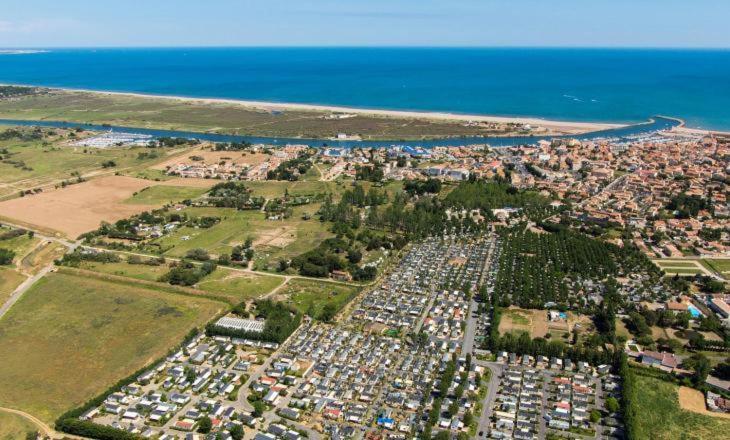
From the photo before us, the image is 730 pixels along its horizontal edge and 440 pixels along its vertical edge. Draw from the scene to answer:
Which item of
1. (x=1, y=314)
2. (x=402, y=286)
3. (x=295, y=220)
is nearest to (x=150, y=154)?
(x=295, y=220)

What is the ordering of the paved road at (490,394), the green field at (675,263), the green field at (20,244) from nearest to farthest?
the paved road at (490,394) → the green field at (675,263) → the green field at (20,244)

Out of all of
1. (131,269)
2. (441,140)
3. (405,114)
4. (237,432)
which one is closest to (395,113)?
(405,114)

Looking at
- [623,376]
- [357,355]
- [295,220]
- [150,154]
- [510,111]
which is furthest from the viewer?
[510,111]

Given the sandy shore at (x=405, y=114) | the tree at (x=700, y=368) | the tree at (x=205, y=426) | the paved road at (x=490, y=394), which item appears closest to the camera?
the tree at (x=205, y=426)

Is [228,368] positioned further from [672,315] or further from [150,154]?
[150,154]

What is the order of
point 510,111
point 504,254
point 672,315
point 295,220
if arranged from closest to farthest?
1. point 672,315
2. point 504,254
3. point 295,220
4. point 510,111

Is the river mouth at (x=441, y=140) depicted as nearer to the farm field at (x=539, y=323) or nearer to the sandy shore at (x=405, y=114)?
the sandy shore at (x=405, y=114)

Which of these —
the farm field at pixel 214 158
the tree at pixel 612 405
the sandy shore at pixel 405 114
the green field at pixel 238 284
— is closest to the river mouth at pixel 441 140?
the sandy shore at pixel 405 114
